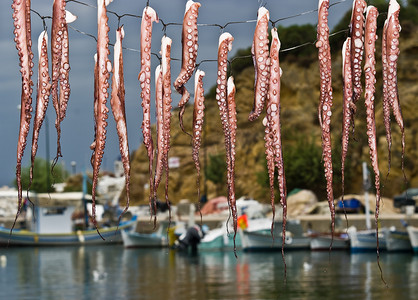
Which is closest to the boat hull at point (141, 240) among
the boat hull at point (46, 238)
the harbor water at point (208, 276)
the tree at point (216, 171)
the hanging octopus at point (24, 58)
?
the boat hull at point (46, 238)

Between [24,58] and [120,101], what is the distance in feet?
2.84

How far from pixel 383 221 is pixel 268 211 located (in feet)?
58.5

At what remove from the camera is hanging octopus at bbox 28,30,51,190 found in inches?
264

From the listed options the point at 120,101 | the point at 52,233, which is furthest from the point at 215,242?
the point at 120,101

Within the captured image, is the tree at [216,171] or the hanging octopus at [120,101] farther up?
the tree at [216,171]

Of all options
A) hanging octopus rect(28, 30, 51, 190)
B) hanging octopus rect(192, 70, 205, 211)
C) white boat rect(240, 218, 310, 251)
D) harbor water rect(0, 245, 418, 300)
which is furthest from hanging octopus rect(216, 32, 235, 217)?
white boat rect(240, 218, 310, 251)

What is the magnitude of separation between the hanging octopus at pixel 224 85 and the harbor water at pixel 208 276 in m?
30.4

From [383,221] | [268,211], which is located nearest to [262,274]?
[383,221]

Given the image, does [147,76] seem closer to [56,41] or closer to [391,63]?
[56,41]

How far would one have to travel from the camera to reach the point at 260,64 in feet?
24.1

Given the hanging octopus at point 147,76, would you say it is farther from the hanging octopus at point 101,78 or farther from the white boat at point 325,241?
the white boat at point 325,241

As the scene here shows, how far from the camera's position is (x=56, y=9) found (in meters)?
6.91

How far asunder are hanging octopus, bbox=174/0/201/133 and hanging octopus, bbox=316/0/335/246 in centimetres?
113

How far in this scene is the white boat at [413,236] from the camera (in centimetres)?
5997
